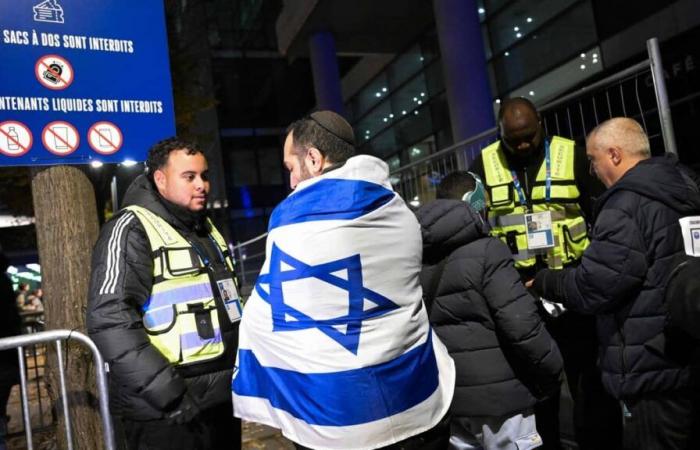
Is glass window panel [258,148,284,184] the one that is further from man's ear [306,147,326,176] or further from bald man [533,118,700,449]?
man's ear [306,147,326,176]

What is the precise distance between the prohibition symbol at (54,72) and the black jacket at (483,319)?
246 cm

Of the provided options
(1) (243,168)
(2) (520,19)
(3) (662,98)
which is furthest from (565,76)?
(1) (243,168)

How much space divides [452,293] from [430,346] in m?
0.81

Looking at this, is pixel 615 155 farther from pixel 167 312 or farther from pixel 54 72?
pixel 54 72

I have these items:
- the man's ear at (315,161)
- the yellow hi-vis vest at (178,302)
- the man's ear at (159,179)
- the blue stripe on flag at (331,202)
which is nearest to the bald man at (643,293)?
the blue stripe on flag at (331,202)

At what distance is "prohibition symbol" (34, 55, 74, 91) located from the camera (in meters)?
3.27

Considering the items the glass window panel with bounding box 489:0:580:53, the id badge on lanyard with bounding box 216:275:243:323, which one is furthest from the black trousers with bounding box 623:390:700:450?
the glass window panel with bounding box 489:0:580:53

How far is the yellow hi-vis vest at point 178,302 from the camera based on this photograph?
2480 mm

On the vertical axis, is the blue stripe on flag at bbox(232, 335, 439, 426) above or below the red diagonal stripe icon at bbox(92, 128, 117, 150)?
below

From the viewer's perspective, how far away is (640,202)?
258 centimetres

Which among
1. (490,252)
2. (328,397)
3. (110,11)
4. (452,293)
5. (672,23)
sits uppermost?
(672,23)

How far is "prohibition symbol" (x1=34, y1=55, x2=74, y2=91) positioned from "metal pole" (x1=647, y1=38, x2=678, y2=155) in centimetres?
382

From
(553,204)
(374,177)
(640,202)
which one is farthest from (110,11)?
(640,202)

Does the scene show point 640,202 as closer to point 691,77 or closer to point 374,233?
point 374,233
